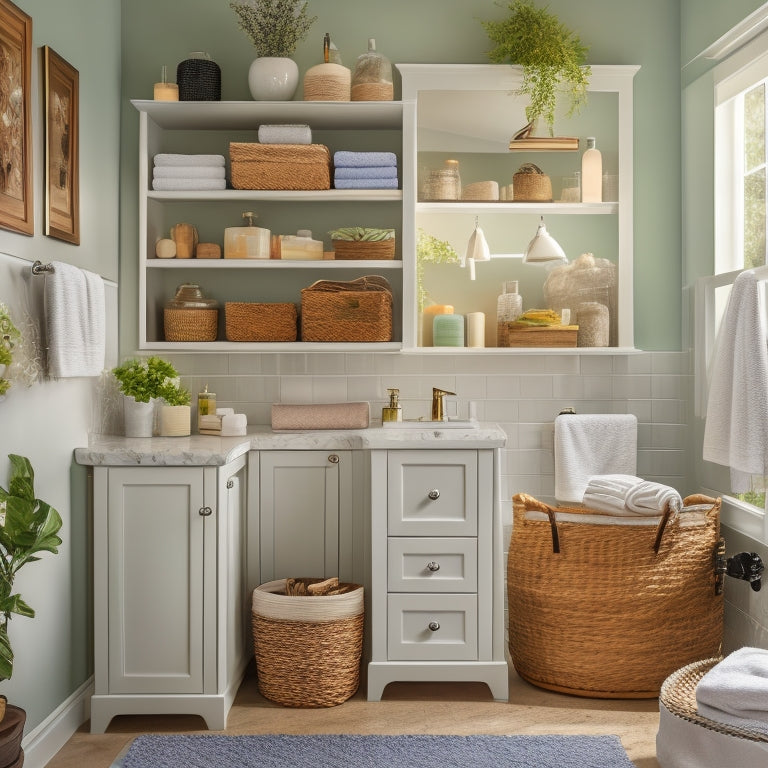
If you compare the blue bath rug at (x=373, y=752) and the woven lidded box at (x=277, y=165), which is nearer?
the blue bath rug at (x=373, y=752)

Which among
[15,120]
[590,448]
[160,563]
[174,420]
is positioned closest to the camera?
[15,120]

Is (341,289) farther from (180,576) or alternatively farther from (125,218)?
(180,576)

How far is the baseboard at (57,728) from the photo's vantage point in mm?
2561

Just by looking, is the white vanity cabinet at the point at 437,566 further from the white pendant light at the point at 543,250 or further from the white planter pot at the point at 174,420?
the white pendant light at the point at 543,250

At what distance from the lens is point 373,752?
2646mm

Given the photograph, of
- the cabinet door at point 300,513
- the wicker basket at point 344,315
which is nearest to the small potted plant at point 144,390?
the cabinet door at point 300,513

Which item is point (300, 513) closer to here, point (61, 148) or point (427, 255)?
point (427, 255)

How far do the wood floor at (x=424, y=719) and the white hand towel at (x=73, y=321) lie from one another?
118 cm

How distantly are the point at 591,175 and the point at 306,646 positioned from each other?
216 cm

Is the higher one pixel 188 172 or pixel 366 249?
pixel 188 172

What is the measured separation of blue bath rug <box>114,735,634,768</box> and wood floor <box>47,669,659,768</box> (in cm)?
7

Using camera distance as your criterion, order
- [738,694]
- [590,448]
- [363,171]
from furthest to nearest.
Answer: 1. [590,448]
2. [363,171]
3. [738,694]

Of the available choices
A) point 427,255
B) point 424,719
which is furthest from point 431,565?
point 427,255

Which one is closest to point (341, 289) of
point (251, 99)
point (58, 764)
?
point (251, 99)
